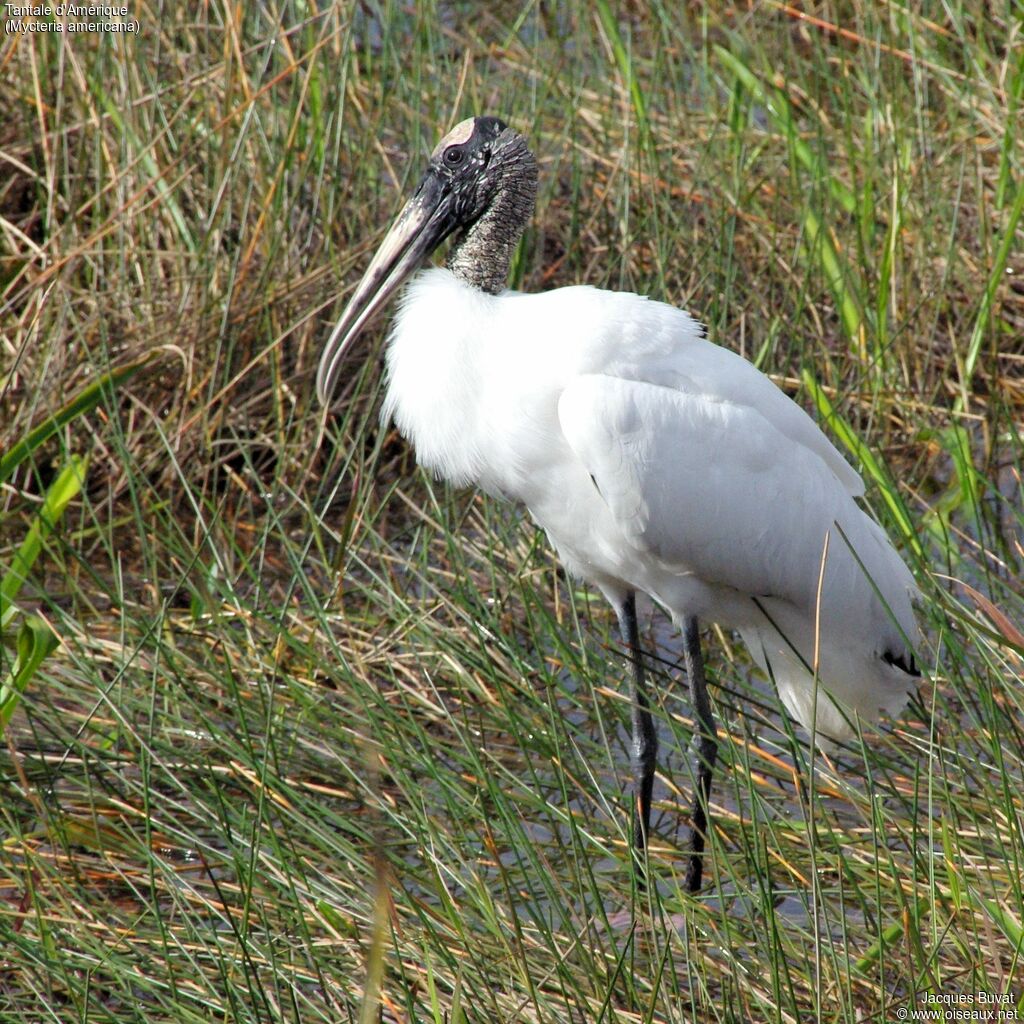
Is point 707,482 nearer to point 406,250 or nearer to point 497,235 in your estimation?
point 497,235

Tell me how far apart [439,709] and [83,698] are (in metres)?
0.79

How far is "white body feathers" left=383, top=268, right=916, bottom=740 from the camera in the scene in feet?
9.96

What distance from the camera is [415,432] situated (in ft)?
10.7

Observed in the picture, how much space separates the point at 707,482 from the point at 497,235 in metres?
0.69

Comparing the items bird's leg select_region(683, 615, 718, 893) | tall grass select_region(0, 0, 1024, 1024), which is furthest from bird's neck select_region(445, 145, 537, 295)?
bird's leg select_region(683, 615, 718, 893)

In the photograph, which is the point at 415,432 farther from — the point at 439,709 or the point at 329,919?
the point at 329,919

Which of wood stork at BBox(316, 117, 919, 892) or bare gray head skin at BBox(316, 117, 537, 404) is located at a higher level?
bare gray head skin at BBox(316, 117, 537, 404)

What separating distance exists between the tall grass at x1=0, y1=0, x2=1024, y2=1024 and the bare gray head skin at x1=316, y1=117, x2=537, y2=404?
444mm

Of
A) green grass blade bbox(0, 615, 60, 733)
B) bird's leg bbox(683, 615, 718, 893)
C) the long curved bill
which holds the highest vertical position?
the long curved bill

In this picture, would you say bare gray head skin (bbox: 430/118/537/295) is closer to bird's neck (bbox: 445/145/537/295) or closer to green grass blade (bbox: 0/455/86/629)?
bird's neck (bbox: 445/145/537/295)

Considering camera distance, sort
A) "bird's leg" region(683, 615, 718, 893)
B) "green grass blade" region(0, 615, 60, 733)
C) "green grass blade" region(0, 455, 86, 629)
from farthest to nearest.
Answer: "bird's leg" region(683, 615, 718, 893) < "green grass blade" region(0, 455, 86, 629) < "green grass blade" region(0, 615, 60, 733)

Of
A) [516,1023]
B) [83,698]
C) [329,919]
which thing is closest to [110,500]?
[83,698]

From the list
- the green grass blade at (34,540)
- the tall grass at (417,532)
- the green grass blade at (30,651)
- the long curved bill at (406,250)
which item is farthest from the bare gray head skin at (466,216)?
the green grass blade at (30,651)

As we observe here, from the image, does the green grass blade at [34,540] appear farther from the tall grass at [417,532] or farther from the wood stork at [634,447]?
the wood stork at [634,447]
